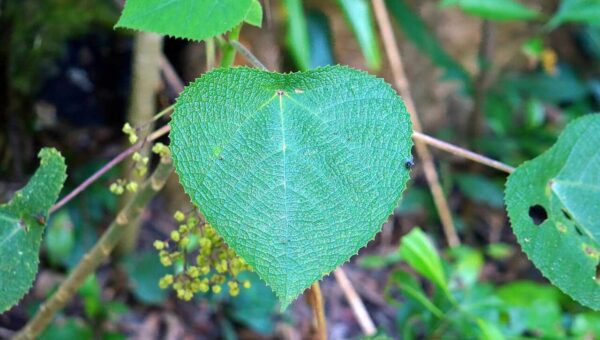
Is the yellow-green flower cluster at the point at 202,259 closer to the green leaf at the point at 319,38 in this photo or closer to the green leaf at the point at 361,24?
the green leaf at the point at 361,24

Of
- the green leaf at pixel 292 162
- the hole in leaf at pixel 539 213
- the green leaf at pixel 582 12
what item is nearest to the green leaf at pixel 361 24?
the green leaf at pixel 582 12

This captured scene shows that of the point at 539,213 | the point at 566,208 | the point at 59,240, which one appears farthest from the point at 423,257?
the point at 59,240

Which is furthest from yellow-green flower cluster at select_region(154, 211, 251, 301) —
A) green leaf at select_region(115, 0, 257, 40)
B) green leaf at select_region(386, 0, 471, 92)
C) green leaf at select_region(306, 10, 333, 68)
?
green leaf at select_region(386, 0, 471, 92)

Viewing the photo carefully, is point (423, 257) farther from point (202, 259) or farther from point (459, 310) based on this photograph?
point (202, 259)

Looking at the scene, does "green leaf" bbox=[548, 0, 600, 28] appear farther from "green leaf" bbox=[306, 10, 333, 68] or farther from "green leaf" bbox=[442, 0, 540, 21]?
"green leaf" bbox=[306, 10, 333, 68]

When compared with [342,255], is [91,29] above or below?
above

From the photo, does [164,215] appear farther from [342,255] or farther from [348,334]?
[342,255]

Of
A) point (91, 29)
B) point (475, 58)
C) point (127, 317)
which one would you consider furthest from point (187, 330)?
point (475, 58)
